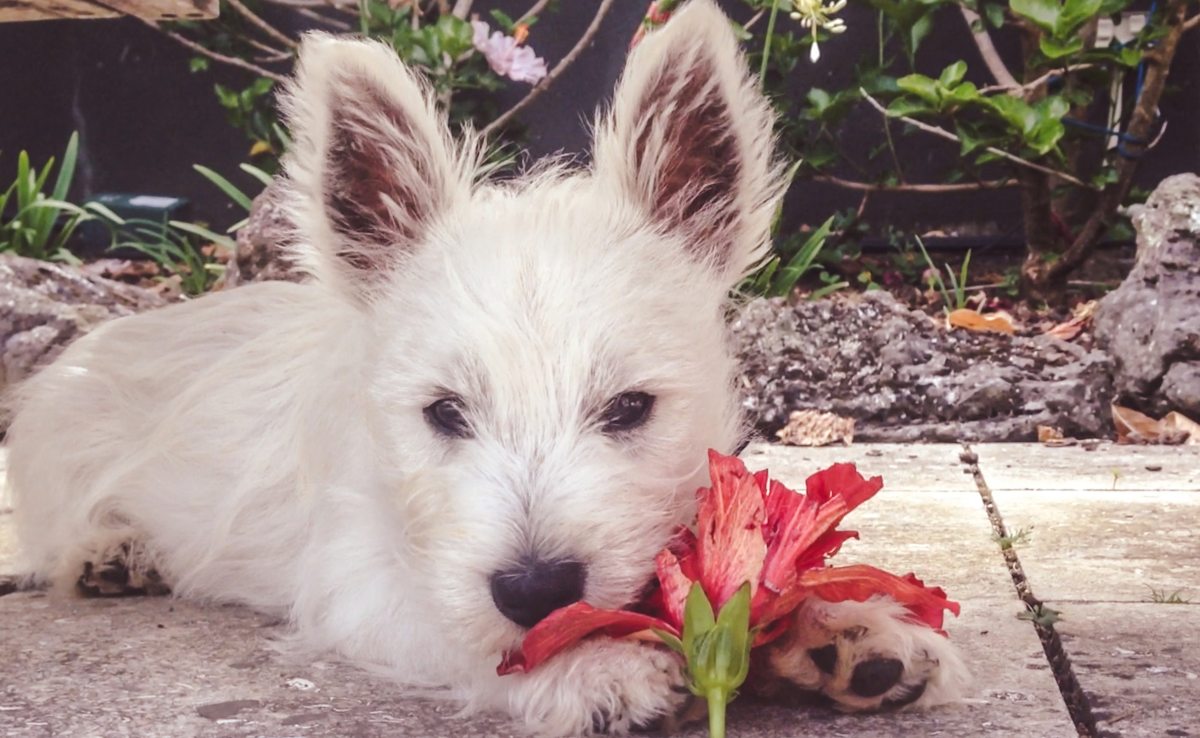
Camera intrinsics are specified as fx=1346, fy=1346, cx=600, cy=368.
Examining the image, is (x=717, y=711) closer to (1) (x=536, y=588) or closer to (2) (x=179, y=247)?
(1) (x=536, y=588)

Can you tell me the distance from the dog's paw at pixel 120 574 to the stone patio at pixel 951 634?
0.21 ft

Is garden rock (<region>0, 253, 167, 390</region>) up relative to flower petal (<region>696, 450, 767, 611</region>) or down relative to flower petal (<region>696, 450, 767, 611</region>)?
up

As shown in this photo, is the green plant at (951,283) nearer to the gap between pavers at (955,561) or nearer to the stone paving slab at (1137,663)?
the gap between pavers at (955,561)

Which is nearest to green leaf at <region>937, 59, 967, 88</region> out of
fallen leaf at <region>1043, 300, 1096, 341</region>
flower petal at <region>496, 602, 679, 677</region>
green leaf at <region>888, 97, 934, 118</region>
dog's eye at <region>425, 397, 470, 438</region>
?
green leaf at <region>888, 97, 934, 118</region>

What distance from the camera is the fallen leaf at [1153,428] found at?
5.52 meters

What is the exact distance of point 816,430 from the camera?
18.7 feet

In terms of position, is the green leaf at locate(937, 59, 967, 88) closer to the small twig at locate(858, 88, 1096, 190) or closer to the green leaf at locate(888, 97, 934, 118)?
the green leaf at locate(888, 97, 934, 118)

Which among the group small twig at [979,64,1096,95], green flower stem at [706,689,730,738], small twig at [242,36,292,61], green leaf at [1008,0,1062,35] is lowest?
green flower stem at [706,689,730,738]

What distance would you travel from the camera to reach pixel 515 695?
234cm

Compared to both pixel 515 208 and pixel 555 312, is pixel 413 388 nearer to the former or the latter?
pixel 555 312

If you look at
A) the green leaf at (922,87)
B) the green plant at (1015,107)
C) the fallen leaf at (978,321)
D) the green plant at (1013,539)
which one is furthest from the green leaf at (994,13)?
the green plant at (1013,539)

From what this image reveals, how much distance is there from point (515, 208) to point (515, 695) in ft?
3.28

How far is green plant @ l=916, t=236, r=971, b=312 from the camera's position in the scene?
7117mm

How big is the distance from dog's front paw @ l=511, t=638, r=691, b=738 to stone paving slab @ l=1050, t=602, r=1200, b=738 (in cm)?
74
